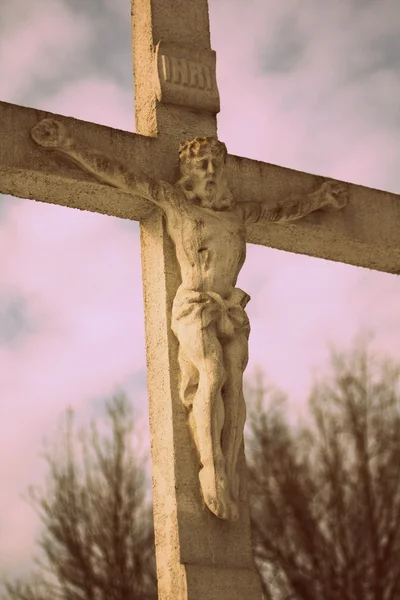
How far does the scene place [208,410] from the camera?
252 inches

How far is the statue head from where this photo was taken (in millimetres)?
6988

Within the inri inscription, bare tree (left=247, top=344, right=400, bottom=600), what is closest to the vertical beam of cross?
the inri inscription

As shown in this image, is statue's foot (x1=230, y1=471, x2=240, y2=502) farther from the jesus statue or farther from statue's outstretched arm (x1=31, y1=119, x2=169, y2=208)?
statue's outstretched arm (x1=31, y1=119, x2=169, y2=208)

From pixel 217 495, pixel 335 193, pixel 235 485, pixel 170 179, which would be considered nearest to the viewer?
pixel 217 495

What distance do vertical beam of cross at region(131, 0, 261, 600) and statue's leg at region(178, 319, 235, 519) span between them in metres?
0.07

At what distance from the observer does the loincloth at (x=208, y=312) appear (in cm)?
659

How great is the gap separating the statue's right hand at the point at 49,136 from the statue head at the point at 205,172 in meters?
0.72

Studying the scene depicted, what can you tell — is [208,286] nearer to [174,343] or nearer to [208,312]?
[208,312]

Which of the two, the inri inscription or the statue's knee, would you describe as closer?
the statue's knee

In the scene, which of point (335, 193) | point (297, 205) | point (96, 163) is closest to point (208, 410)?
point (96, 163)

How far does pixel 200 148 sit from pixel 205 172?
143 mm

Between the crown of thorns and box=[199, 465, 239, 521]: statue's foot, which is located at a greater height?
the crown of thorns

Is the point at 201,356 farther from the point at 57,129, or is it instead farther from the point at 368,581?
the point at 368,581

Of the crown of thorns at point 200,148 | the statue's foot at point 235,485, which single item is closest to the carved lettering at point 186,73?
the crown of thorns at point 200,148
